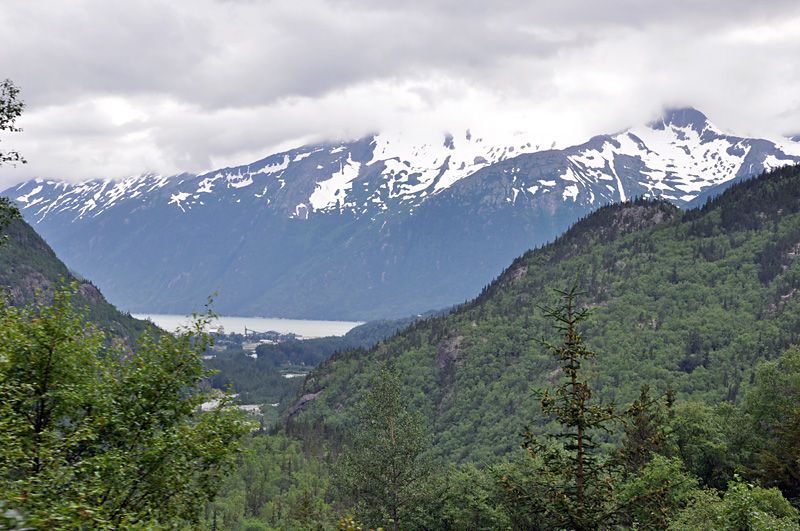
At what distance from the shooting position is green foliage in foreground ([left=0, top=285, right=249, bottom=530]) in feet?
64.5

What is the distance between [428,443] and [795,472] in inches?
1272

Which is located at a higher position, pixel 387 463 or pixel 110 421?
pixel 110 421

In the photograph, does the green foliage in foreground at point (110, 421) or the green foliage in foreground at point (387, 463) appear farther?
the green foliage in foreground at point (387, 463)

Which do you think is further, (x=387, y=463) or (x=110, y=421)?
(x=387, y=463)

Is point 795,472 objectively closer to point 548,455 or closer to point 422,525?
point 422,525

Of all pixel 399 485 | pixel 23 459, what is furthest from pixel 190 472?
pixel 399 485

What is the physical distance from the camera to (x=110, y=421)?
2222cm

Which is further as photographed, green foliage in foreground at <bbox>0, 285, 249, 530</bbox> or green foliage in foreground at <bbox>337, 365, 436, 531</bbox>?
green foliage in foreground at <bbox>337, 365, 436, 531</bbox>

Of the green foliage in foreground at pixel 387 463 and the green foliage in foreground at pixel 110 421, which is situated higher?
the green foliage in foreground at pixel 110 421

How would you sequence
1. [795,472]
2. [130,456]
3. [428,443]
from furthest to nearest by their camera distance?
[428,443] → [795,472] → [130,456]

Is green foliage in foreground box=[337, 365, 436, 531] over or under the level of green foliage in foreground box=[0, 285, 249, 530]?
under

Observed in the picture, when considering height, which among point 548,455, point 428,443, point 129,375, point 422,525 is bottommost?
point 422,525

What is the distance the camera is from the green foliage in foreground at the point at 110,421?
774 inches

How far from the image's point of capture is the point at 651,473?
54.5 metres
